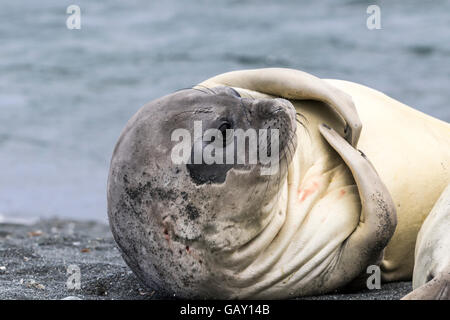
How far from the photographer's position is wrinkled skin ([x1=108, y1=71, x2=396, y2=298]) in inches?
131

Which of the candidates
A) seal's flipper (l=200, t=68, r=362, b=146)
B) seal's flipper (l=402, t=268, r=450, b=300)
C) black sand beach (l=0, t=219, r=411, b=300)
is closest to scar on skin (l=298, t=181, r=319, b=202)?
seal's flipper (l=200, t=68, r=362, b=146)

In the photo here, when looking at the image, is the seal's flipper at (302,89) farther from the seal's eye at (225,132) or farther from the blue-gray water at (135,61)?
the blue-gray water at (135,61)

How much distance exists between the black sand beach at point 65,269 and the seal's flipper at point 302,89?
0.79 metres

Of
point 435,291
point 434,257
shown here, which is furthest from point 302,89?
point 435,291

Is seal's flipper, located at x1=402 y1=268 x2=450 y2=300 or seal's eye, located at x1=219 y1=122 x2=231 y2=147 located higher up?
seal's eye, located at x1=219 y1=122 x2=231 y2=147

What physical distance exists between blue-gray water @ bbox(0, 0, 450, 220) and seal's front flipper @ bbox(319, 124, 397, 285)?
4125 millimetres

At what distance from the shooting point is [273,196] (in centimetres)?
351

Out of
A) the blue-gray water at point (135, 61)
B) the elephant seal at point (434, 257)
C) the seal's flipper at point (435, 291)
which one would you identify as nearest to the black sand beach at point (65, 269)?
the elephant seal at point (434, 257)

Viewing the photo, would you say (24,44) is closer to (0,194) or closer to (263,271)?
(0,194)

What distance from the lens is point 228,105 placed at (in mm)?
3516

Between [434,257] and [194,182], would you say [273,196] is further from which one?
[434,257]

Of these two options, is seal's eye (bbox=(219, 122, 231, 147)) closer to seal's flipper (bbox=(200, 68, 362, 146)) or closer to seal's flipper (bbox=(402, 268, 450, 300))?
seal's flipper (bbox=(200, 68, 362, 146))

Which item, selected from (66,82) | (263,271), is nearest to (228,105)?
(263,271)
